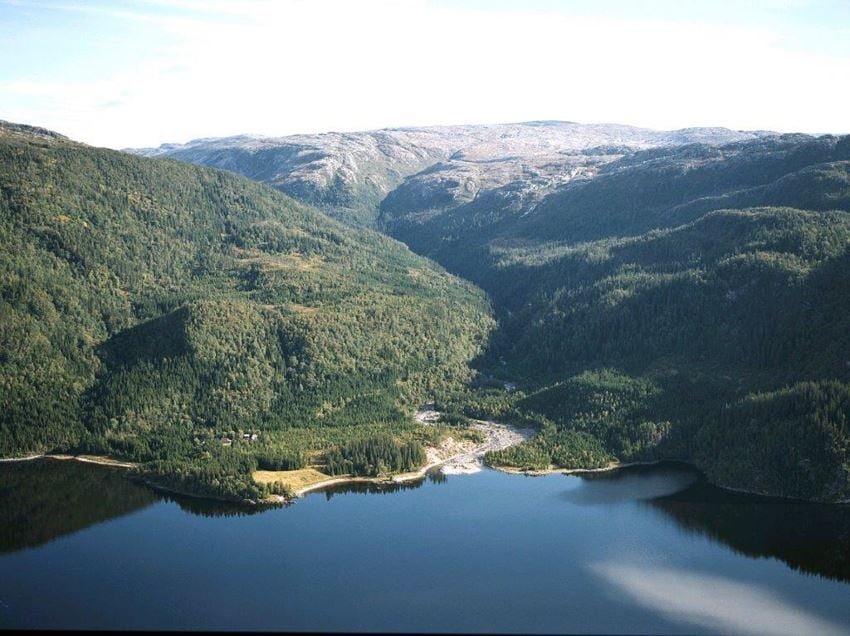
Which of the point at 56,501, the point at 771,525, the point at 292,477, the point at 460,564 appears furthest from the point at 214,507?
the point at 771,525

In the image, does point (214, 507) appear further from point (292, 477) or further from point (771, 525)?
point (771, 525)

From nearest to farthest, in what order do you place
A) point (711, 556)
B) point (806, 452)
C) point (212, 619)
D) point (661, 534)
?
point (212, 619)
point (711, 556)
point (661, 534)
point (806, 452)

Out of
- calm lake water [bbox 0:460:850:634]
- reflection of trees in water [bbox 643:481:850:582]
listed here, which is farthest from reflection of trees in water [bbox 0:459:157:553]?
reflection of trees in water [bbox 643:481:850:582]

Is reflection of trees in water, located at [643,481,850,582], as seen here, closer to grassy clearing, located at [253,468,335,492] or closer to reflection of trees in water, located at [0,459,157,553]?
grassy clearing, located at [253,468,335,492]

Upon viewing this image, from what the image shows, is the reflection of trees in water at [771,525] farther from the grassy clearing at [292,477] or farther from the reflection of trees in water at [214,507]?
the reflection of trees in water at [214,507]

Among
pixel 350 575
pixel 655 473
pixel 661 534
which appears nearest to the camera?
pixel 350 575

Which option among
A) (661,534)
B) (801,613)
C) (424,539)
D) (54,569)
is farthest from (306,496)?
(801,613)

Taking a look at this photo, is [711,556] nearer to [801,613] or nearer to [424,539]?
[801,613]
